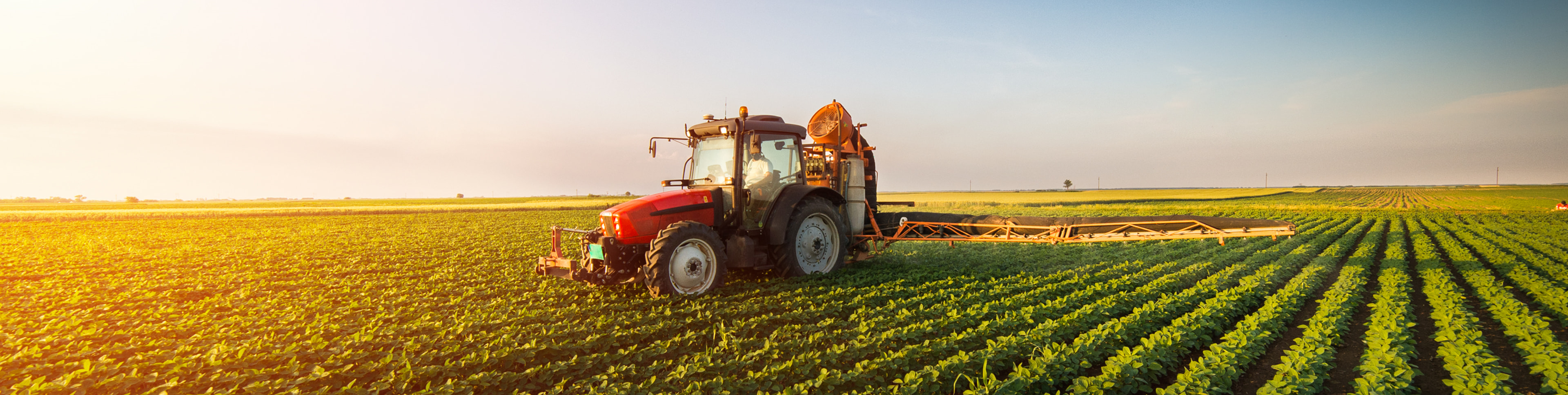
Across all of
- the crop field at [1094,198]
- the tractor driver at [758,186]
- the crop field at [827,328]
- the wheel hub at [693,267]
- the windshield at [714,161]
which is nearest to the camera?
the crop field at [827,328]

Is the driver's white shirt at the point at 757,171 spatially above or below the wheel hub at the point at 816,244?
above

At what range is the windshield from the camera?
7.40 m

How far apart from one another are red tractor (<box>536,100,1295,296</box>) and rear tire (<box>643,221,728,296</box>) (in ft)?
0.04

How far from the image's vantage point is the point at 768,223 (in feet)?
24.3

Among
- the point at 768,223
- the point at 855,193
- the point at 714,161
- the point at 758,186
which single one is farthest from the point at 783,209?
the point at 855,193

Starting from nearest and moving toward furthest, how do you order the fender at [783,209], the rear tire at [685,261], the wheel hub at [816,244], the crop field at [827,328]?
the crop field at [827,328] < the rear tire at [685,261] < the fender at [783,209] < the wheel hub at [816,244]

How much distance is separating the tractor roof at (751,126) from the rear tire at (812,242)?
3.15 ft

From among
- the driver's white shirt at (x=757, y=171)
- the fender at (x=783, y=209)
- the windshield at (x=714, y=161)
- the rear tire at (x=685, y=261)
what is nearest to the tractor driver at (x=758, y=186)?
the driver's white shirt at (x=757, y=171)

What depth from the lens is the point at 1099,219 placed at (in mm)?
7957

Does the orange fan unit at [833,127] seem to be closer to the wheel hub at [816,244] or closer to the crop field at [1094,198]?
the wheel hub at [816,244]

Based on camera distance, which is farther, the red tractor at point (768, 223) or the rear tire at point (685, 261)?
the red tractor at point (768, 223)

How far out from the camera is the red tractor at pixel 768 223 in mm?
6613

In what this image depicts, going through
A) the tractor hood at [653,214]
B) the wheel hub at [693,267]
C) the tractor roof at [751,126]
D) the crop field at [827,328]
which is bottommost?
the crop field at [827,328]

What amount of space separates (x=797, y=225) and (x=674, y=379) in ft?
12.0
